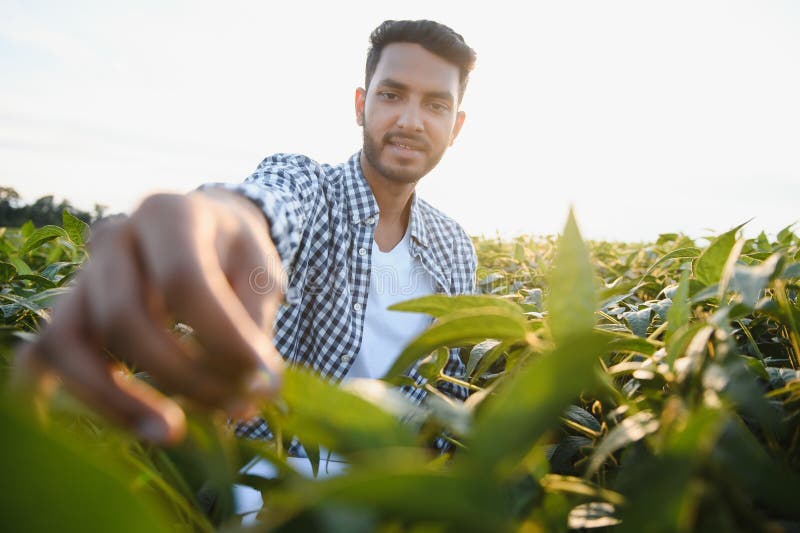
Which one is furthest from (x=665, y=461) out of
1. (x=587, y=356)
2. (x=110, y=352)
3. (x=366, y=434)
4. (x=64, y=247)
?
(x=64, y=247)

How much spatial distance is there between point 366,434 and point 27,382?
208mm

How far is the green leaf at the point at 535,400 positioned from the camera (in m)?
0.29

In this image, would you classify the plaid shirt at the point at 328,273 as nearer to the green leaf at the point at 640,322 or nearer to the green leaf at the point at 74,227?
the green leaf at the point at 74,227

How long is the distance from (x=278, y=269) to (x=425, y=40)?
6.59 feet

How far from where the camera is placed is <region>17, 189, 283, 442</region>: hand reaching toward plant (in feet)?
0.99

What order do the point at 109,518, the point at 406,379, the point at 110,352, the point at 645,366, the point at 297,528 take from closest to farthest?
the point at 109,518 < the point at 297,528 < the point at 645,366 < the point at 406,379 < the point at 110,352

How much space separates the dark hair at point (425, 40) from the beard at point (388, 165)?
43 centimetres

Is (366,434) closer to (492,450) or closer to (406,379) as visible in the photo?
(492,450)

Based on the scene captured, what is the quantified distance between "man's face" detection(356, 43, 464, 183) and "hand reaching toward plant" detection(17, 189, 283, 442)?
1.77m

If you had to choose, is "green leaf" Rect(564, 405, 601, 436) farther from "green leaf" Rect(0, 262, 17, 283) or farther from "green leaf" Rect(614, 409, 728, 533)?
"green leaf" Rect(0, 262, 17, 283)

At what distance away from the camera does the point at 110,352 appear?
802 millimetres

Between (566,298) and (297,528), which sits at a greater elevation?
(566,298)

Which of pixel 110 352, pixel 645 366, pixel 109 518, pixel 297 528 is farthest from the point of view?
pixel 110 352

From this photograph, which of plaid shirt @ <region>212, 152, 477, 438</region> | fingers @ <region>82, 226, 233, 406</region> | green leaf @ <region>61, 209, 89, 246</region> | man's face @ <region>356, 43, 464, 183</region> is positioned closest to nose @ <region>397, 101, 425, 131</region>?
man's face @ <region>356, 43, 464, 183</region>
